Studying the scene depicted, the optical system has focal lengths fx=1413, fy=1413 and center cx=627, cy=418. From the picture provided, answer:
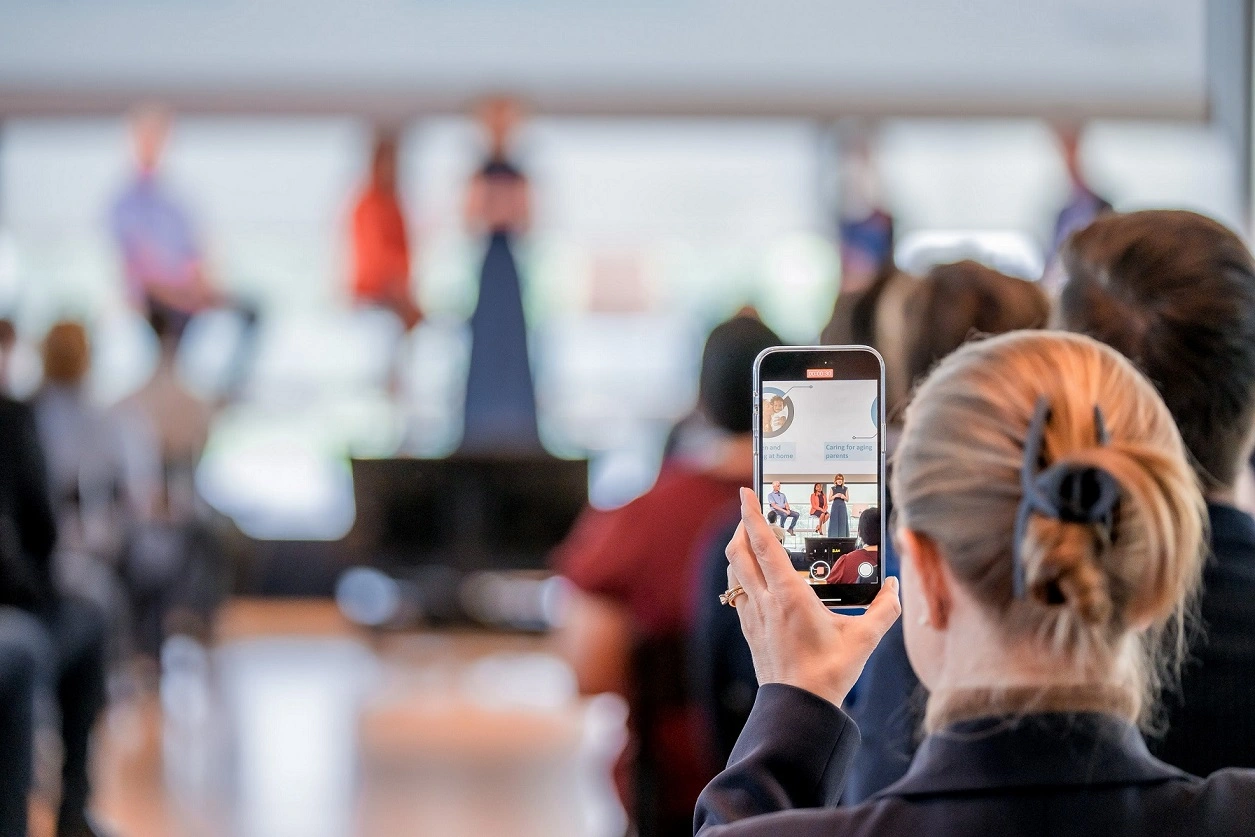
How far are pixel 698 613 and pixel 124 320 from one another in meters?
5.36

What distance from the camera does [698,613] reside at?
188 cm

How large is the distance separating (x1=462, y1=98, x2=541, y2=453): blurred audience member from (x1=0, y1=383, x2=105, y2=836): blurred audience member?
240 centimetres

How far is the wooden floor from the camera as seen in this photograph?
3.37 meters

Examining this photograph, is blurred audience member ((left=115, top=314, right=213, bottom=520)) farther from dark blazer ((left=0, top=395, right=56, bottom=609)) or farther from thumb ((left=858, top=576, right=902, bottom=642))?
thumb ((left=858, top=576, right=902, bottom=642))

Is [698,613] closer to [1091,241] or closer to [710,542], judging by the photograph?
[710,542]

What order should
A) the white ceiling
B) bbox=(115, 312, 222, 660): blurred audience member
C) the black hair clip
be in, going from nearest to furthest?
the black hair clip, bbox=(115, 312, 222, 660): blurred audience member, the white ceiling

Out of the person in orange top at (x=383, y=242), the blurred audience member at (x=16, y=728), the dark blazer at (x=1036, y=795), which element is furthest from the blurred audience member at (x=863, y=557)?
the person in orange top at (x=383, y=242)

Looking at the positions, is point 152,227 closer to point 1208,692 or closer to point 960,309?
point 960,309

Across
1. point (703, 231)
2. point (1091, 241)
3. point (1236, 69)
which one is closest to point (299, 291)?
point (703, 231)

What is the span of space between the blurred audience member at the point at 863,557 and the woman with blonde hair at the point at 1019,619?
A: 0.06 metres

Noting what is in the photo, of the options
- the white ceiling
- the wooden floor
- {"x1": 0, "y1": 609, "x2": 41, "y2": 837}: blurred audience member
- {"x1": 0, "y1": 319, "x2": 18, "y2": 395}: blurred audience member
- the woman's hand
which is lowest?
the wooden floor

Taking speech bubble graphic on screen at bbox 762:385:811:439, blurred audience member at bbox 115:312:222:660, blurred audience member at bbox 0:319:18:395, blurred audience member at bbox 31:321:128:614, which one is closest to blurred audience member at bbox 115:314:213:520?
blurred audience member at bbox 115:312:222:660

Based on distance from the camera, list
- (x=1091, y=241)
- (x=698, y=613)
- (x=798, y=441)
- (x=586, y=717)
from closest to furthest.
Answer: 1. (x=798, y=441)
2. (x=1091, y=241)
3. (x=698, y=613)
4. (x=586, y=717)

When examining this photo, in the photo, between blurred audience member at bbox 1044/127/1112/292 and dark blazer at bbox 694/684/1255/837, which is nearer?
dark blazer at bbox 694/684/1255/837
